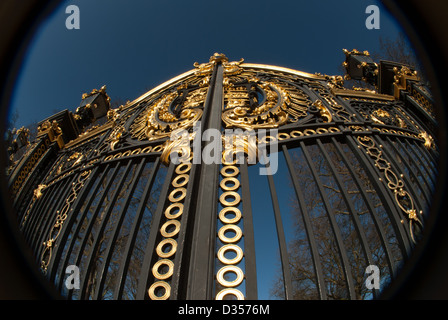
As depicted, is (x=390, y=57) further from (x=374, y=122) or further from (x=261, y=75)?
(x=374, y=122)

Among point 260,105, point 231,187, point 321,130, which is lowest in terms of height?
point 231,187

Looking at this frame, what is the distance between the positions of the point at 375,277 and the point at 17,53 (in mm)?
1901

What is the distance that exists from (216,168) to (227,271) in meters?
0.75

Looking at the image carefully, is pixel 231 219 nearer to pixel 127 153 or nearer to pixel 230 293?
pixel 230 293

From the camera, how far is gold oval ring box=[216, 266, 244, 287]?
1440 millimetres

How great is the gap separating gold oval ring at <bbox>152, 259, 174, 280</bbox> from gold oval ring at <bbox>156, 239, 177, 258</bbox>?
0.10ft

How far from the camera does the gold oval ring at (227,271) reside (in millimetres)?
1440

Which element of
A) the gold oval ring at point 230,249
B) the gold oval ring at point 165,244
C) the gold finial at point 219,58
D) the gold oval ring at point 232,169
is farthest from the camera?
the gold finial at point 219,58

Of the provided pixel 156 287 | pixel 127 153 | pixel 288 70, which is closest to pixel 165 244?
pixel 156 287

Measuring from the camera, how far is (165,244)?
1.71 metres

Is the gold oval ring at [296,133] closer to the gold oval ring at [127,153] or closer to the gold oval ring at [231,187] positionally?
the gold oval ring at [231,187]

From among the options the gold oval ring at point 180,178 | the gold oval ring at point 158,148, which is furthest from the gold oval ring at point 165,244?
the gold oval ring at point 158,148

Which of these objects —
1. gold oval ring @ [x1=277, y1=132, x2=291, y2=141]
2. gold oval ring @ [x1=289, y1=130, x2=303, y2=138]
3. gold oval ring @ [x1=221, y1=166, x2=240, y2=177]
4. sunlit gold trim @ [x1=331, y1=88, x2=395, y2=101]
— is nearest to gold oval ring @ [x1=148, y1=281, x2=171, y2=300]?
gold oval ring @ [x1=221, y1=166, x2=240, y2=177]
